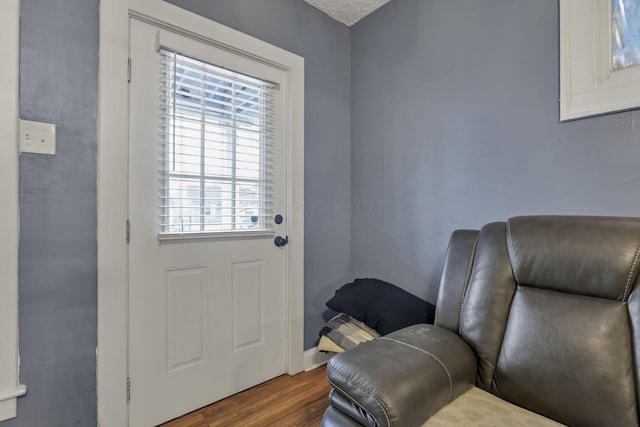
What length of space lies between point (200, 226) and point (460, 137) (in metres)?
1.52

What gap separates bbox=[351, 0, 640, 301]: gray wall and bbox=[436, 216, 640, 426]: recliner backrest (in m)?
0.34

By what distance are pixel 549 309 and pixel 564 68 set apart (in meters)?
1.05

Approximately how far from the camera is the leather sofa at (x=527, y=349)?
2.97 ft

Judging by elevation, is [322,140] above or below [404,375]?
above

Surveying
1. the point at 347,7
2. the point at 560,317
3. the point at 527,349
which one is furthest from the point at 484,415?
the point at 347,7

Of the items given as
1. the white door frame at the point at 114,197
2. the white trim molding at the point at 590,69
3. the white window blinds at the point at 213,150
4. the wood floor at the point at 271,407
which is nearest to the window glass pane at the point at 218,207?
the white window blinds at the point at 213,150

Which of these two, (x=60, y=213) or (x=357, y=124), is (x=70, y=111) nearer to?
(x=60, y=213)

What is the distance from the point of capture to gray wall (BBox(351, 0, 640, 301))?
1320 mm

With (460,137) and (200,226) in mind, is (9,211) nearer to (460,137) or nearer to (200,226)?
(200,226)

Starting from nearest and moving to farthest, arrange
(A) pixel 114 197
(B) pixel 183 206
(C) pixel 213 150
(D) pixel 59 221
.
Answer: (D) pixel 59 221 → (A) pixel 114 197 → (B) pixel 183 206 → (C) pixel 213 150

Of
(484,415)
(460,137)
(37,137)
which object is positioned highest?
(460,137)

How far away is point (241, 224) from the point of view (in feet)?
5.93

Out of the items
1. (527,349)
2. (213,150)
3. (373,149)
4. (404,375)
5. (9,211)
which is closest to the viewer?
(404,375)

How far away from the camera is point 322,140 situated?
2.20 meters
